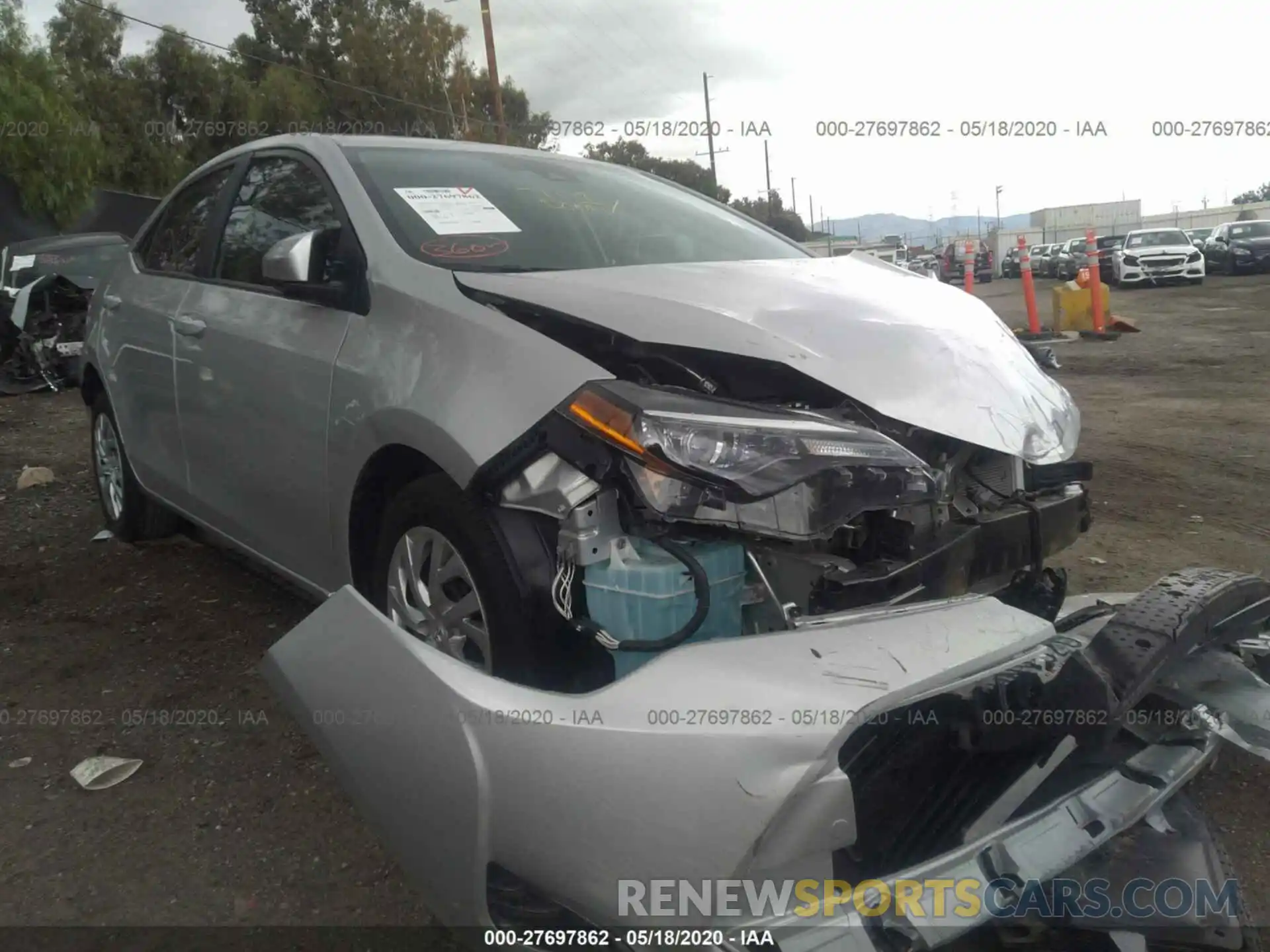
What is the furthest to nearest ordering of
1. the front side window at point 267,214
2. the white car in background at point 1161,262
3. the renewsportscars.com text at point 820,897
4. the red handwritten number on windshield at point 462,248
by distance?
the white car in background at point 1161,262 → the front side window at point 267,214 → the red handwritten number on windshield at point 462,248 → the renewsportscars.com text at point 820,897

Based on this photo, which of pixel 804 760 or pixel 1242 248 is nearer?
pixel 804 760

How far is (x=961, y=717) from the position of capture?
5.82ft

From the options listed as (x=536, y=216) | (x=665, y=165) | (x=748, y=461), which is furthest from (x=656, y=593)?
(x=665, y=165)

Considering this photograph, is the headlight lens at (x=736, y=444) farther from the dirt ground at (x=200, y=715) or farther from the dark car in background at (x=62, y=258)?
the dark car in background at (x=62, y=258)

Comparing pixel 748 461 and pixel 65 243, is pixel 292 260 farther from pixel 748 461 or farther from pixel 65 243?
pixel 65 243

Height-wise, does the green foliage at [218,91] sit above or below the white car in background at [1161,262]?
above

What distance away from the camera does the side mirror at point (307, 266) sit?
8.65ft

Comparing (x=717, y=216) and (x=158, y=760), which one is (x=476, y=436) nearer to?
(x=158, y=760)

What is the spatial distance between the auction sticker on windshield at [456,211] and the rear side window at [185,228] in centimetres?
121

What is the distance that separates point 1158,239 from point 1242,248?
8.16ft

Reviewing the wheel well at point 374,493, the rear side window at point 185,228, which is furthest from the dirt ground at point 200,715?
the rear side window at point 185,228

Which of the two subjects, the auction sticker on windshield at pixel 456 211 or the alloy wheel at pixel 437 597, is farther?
the auction sticker on windshield at pixel 456 211

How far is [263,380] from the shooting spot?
9.71 ft

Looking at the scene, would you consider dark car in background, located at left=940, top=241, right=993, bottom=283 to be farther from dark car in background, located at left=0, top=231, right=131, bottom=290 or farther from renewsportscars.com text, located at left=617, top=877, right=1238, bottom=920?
renewsportscars.com text, located at left=617, top=877, right=1238, bottom=920
